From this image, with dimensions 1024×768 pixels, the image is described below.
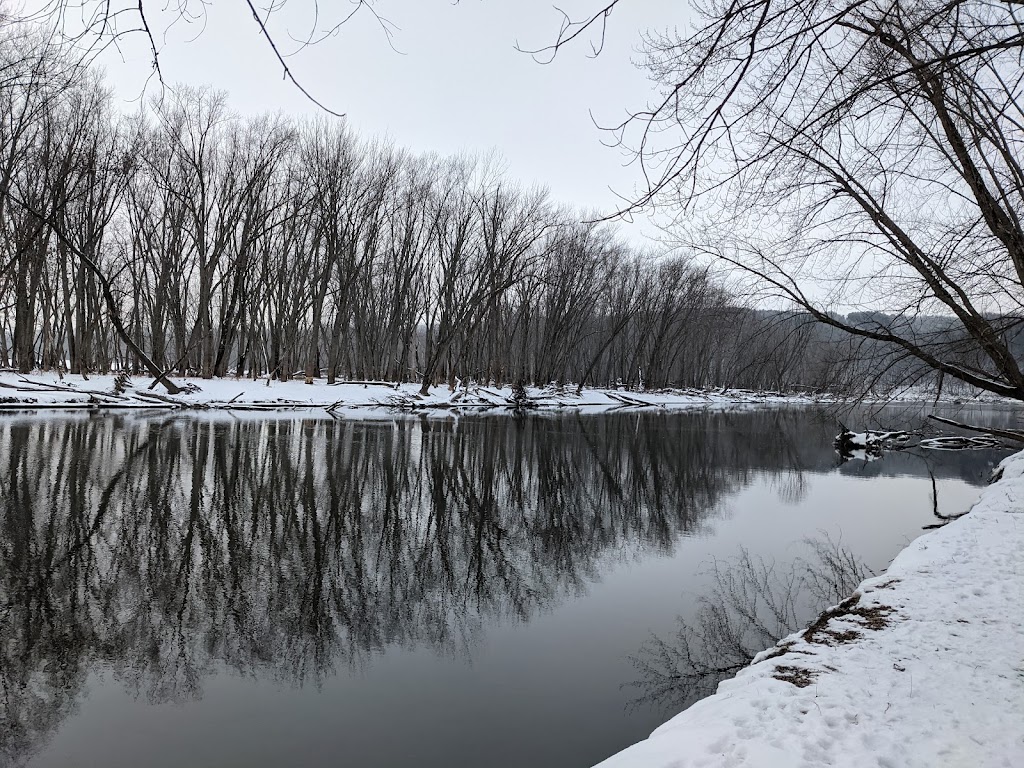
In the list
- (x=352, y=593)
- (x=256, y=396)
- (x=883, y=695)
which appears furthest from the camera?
(x=256, y=396)

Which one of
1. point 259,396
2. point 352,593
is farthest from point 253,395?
point 352,593

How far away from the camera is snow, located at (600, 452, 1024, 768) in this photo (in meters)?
3.12

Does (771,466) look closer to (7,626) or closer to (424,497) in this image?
(424,497)

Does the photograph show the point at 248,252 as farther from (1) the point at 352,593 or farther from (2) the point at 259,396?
(1) the point at 352,593

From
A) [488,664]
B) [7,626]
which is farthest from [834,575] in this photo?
[7,626]

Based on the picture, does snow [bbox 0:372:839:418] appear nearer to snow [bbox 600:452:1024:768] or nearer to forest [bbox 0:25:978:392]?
forest [bbox 0:25:978:392]

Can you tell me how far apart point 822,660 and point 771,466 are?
Answer: 1496cm

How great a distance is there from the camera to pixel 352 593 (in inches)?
239

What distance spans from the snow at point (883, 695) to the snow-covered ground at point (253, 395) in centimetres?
2186

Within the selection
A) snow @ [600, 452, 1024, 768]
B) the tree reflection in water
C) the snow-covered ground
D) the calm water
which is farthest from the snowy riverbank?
snow @ [600, 452, 1024, 768]

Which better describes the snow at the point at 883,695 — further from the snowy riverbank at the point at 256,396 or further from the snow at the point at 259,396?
the snow at the point at 259,396

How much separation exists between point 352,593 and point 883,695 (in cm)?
453

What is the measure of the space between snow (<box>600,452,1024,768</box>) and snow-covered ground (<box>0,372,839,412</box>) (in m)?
21.9

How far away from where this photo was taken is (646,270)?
56.5 meters
